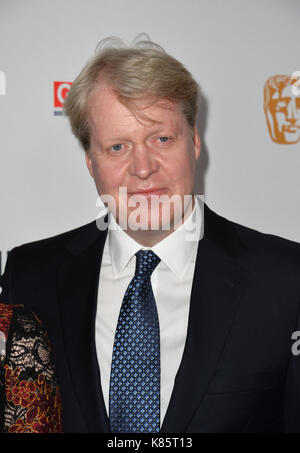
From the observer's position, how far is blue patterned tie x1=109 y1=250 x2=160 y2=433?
67.9 inches

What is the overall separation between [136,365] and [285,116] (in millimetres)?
1454

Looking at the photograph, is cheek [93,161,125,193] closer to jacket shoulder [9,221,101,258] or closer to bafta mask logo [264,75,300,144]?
jacket shoulder [9,221,101,258]

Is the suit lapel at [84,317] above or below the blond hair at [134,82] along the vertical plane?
below

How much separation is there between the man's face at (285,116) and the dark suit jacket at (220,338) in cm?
71

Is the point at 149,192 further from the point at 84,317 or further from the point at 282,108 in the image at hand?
the point at 282,108

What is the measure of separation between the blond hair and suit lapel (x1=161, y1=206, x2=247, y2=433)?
20.4 inches

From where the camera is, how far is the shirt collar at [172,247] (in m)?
1.94

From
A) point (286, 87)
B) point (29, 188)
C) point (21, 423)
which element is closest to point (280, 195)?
point (286, 87)

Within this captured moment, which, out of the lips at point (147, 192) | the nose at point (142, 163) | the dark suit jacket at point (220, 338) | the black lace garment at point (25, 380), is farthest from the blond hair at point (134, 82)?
the black lace garment at point (25, 380)

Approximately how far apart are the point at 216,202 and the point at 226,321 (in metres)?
0.85

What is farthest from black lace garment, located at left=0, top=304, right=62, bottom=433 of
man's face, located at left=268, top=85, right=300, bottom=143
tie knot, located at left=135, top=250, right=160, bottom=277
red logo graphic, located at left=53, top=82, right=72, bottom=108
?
man's face, located at left=268, top=85, right=300, bottom=143

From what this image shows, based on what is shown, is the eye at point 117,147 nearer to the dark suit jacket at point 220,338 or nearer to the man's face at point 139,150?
the man's face at point 139,150

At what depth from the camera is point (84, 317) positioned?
1900 millimetres

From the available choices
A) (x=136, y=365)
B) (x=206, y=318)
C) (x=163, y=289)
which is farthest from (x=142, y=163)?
(x=136, y=365)
